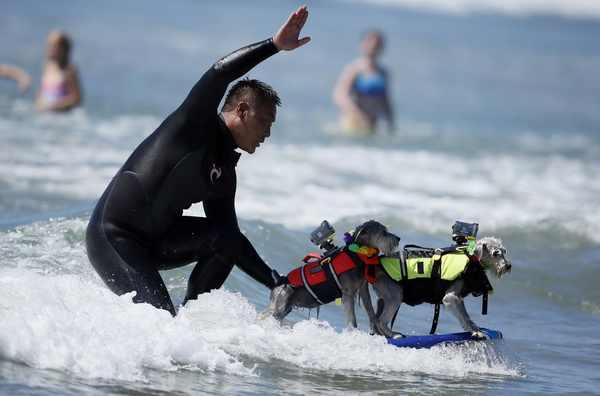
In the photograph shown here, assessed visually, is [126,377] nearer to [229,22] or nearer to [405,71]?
[405,71]

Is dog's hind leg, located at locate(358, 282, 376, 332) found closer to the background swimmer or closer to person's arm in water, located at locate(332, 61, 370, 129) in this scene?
the background swimmer

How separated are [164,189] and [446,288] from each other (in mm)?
1911

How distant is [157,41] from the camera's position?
32.4 m

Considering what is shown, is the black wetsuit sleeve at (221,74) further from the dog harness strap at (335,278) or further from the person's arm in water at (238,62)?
the dog harness strap at (335,278)

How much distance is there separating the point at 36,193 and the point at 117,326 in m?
6.07

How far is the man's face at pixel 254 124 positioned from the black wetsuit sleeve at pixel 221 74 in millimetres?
236

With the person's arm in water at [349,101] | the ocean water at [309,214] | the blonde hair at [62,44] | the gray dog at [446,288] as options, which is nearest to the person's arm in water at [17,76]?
A: the ocean water at [309,214]

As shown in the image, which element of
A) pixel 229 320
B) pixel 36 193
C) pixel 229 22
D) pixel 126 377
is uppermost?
pixel 229 22

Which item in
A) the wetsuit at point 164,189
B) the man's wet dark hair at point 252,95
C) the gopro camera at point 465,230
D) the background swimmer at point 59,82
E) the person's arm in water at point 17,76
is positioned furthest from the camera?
the background swimmer at point 59,82

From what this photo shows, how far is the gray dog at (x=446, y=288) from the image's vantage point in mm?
6117

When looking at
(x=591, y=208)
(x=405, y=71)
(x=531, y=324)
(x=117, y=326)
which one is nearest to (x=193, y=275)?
(x=117, y=326)

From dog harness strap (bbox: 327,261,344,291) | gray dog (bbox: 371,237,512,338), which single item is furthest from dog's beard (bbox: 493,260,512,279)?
dog harness strap (bbox: 327,261,344,291)

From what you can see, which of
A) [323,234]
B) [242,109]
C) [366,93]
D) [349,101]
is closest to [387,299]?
[323,234]

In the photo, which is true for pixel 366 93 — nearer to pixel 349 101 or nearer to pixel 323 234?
pixel 349 101
